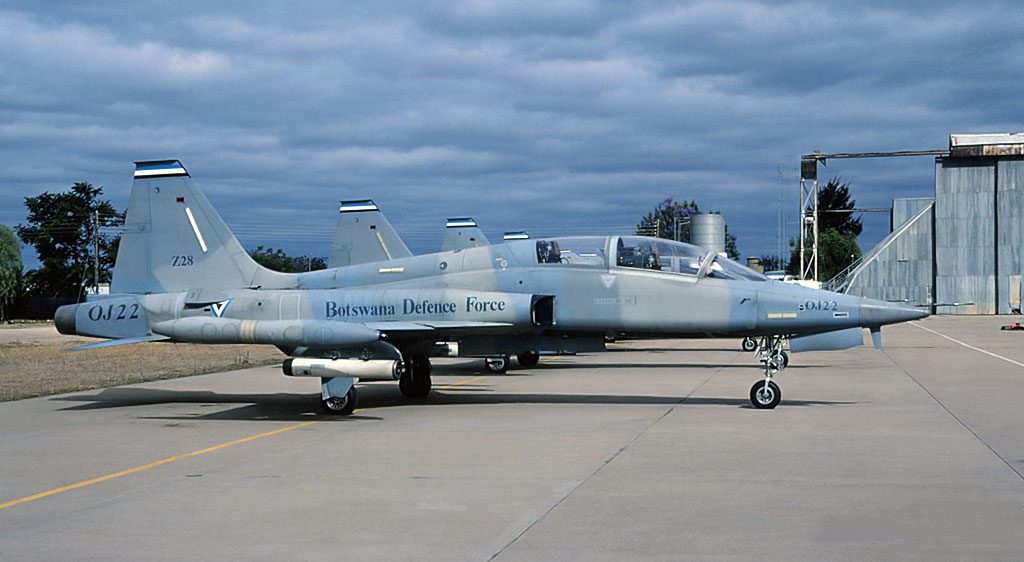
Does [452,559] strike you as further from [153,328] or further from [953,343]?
[953,343]

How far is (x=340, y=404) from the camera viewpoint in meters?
14.6

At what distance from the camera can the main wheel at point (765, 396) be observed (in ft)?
48.2

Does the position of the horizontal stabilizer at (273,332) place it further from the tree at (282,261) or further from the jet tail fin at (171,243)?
the tree at (282,261)

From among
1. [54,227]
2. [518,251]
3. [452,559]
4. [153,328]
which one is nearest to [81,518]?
[452,559]

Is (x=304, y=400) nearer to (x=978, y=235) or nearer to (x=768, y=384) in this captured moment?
(x=768, y=384)

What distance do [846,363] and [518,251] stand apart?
12.7 m

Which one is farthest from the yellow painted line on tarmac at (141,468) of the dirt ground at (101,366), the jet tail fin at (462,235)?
the jet tail fin at (462,235)

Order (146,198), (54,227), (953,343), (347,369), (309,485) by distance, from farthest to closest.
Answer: (54,227) < (953,343) < (146,198) < (347,369) < (309,485)

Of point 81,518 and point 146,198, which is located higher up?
point 146,198

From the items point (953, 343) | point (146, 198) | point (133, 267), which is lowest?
point (953, 343)

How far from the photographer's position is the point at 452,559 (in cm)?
643

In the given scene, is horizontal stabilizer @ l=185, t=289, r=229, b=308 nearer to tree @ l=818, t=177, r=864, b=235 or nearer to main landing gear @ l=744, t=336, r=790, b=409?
main landing gear @ l=744, t=336, r=790, b=409

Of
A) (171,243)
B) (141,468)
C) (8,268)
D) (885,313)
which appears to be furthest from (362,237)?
(8,268)

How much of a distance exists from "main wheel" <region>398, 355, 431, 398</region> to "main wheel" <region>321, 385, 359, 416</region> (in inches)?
91.6
